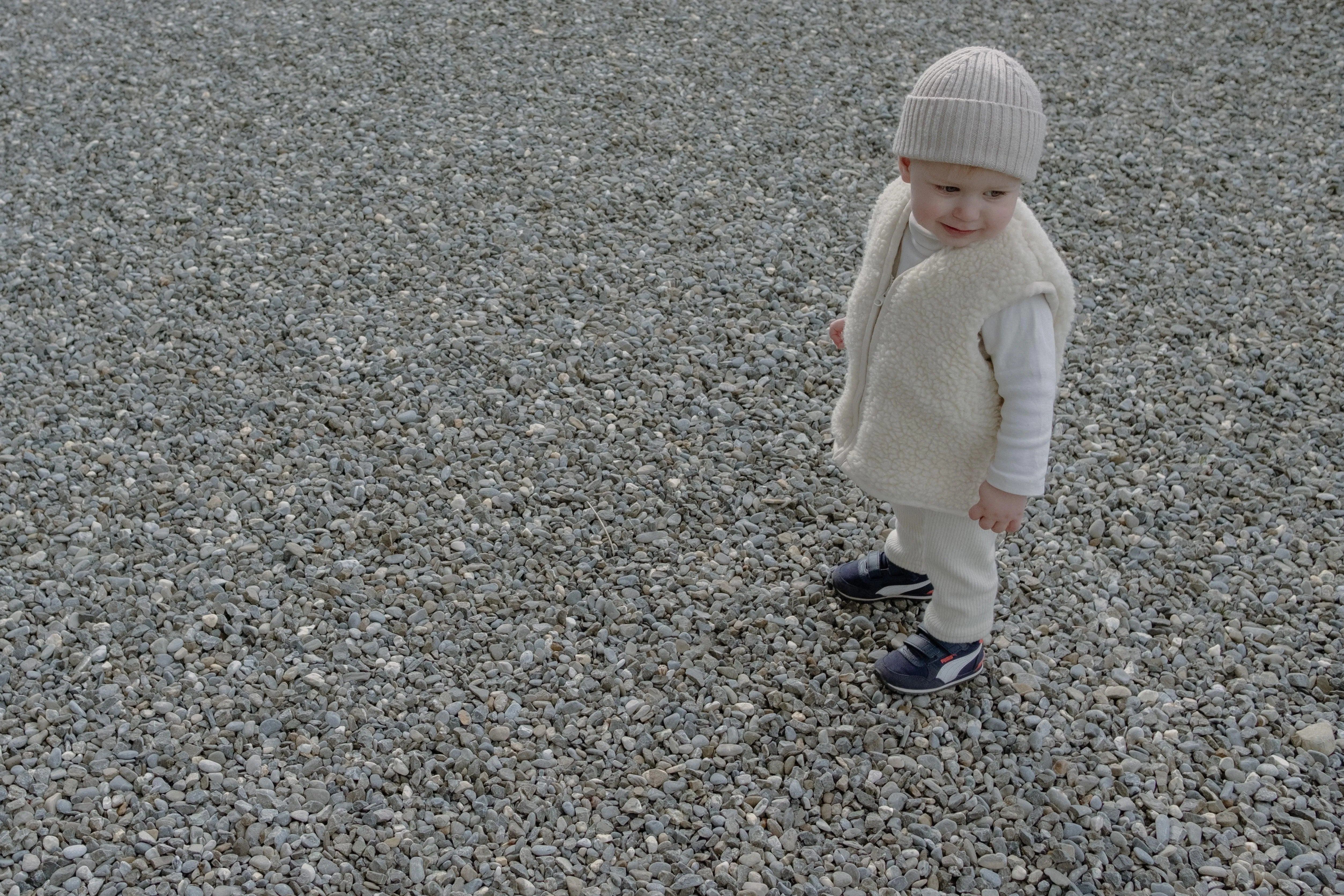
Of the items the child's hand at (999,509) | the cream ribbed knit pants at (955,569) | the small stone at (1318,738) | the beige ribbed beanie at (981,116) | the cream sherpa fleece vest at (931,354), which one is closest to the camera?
the beige ribbed beanie at (981,116)

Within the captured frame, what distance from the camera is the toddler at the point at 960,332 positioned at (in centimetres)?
206

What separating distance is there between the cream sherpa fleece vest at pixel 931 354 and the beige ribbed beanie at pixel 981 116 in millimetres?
188

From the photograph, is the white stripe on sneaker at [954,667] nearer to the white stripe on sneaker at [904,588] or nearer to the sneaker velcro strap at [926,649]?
the sneaker velcro strap at [926,649]

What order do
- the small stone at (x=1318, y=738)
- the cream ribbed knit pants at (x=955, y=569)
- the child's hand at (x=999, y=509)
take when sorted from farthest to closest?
the small stone at (x=1318, y=738) < the cream ribbed knit pants at (x=955, y=569) < the child's hand at (x=999, y=509)

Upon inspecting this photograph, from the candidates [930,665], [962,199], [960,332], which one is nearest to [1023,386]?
[960,332]

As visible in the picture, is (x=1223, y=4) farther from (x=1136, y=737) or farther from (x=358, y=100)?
(x=1136, y=737)

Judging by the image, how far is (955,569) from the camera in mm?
2635

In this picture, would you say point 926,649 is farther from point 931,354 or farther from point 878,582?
point 931,354

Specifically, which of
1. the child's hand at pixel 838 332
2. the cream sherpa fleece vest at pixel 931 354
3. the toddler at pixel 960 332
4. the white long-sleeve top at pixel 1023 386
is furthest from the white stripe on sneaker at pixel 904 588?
the white long-sleeve top at pixel 1023 386

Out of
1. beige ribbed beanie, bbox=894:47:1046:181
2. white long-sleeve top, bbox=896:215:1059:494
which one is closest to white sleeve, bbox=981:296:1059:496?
white long-sleeve top, bbox=896:215:1059:494

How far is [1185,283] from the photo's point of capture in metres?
4.26

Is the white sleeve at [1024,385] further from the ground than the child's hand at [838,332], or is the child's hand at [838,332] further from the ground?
the white sleeve at [1024,385]

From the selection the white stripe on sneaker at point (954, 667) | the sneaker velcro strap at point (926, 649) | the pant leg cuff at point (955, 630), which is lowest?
the white stripe on sneaker at point (954, 667)

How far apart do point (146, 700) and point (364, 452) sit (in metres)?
1.00
